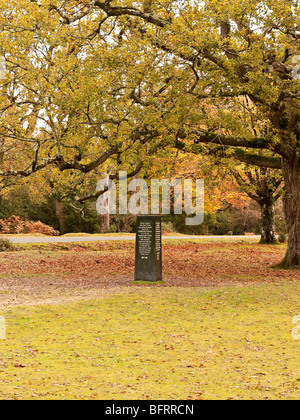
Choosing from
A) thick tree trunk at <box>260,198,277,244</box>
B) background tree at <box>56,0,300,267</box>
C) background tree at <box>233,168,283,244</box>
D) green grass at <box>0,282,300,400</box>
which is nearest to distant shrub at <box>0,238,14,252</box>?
background tree at <box>56,0,300,267</box>

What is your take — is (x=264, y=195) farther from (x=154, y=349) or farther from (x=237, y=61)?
(x=154, y=349)

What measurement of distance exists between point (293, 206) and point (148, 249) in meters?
6.48

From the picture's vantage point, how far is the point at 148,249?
15375 millimetres

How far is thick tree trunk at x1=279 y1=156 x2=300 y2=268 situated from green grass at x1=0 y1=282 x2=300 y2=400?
21.7 feet

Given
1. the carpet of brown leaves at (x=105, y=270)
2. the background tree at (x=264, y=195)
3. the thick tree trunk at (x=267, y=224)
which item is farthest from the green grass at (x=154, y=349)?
the thick tree trunk at (x=267, y=224)

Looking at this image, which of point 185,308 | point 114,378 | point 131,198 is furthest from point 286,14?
point 131,198

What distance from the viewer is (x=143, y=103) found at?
17516 millimetres

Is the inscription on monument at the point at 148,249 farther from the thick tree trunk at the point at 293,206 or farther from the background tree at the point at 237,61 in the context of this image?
the thick tree trunk at the point at 293,206

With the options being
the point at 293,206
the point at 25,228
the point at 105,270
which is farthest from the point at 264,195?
the point at 25,228

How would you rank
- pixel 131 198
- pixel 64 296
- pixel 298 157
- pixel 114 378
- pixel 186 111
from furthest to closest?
pixel 131 198
pixel 298 157
pixel 186 111
pixel 64 296
pixel 114 378

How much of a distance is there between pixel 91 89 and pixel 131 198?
846 inches

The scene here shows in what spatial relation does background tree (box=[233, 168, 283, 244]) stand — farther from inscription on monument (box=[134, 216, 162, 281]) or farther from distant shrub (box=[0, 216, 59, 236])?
inscription on monument (box=[134, 216, 162, 281])

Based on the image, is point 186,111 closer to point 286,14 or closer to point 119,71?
point 119,71

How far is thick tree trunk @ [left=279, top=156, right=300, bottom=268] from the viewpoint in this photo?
1875 centimetres
